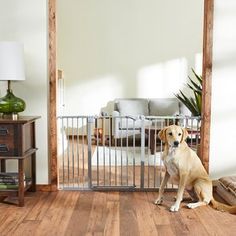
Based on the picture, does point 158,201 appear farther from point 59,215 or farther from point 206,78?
point 206,78

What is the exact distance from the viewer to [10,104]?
3.17 metres

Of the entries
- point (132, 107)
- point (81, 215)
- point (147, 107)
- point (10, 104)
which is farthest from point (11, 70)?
point (147, 107)

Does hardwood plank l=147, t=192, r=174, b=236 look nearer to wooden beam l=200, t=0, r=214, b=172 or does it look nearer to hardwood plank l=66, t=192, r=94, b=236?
hardwood plank l=66, t=192, r=94, b=236

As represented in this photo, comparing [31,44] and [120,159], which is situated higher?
[31,44]

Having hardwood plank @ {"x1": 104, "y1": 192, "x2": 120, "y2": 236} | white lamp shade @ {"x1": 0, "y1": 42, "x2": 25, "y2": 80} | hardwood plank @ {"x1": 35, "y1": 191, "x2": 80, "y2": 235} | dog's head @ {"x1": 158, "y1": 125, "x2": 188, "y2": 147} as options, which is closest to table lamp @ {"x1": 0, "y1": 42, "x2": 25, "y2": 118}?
white lamp shade @ {"x1": 0, "y1": 42, "x2": 25, "y2": 80}

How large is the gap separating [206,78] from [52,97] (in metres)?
1.60

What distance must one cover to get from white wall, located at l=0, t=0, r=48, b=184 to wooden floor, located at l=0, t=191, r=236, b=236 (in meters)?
0.75

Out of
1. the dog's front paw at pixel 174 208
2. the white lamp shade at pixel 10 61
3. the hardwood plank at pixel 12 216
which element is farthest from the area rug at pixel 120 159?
the white lamp shade at pixel 10 61

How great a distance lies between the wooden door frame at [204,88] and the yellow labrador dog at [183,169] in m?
0.43

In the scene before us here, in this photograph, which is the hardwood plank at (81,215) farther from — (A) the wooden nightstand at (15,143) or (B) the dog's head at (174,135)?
(B) the dog's head at (174,135)

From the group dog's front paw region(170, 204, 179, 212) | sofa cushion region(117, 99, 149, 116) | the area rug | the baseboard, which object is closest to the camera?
dog's front paw region(170, 204, 179, 212)

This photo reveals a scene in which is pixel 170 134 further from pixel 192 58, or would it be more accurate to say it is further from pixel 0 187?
pixel 192 58

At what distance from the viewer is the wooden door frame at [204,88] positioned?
11.2 feet

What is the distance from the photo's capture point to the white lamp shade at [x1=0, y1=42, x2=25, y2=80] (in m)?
3.06
